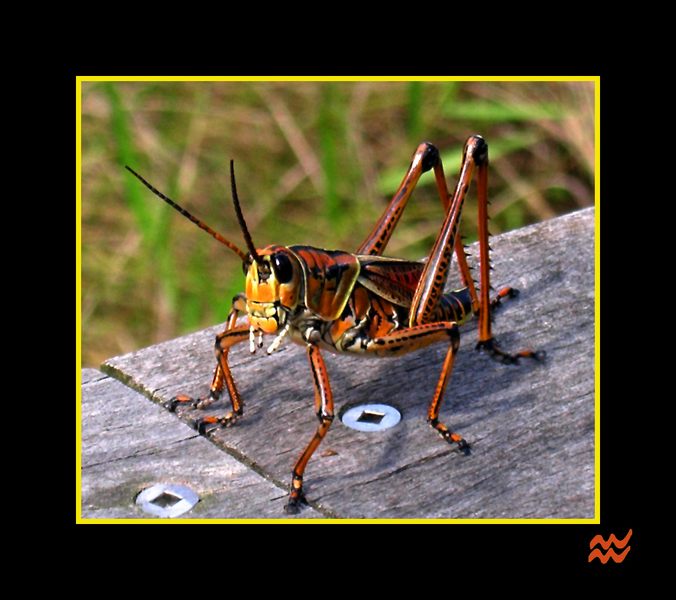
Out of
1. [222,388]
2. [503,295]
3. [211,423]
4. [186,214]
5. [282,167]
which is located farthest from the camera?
[282,167]

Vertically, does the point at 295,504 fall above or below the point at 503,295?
below

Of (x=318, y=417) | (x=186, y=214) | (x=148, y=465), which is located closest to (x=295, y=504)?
(x=318, y=417)

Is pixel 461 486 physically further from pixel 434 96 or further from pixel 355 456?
pixel 434 96

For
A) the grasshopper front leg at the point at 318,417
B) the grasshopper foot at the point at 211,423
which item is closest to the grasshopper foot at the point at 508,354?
the grasshopper front leg at the point at 318,417

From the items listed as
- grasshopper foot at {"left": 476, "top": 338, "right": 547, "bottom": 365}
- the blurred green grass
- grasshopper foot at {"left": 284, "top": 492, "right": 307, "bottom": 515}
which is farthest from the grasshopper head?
the blurred green grass

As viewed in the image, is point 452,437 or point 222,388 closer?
point 452,437

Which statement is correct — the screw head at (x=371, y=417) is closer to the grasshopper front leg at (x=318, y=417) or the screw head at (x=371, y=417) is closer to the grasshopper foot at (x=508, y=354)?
the grasshopper front leg at (x=318, y=417)

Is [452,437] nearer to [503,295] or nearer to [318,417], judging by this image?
[318,417]

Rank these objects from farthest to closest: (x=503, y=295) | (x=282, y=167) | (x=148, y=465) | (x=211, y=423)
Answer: (x=282, y=167) → (x=503, y=295) → (x=211, y=423) → (x=148, y=465)
